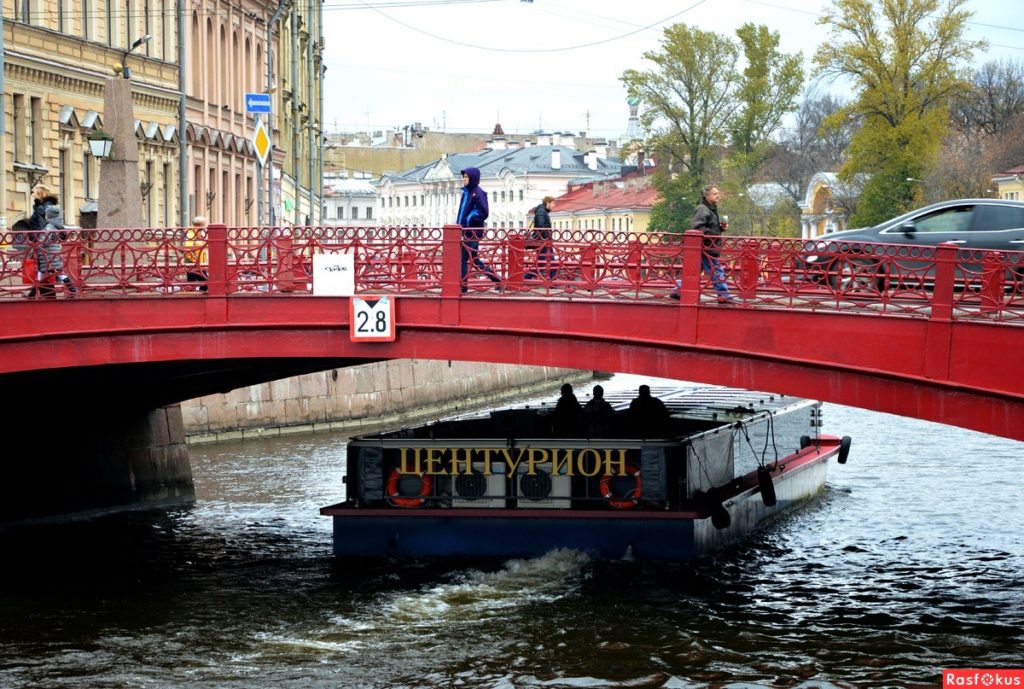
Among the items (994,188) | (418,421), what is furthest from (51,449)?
(994,188)

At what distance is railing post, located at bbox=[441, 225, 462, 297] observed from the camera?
712 inches

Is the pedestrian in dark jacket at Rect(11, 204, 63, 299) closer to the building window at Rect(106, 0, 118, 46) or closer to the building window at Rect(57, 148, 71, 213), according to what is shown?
the building window at Rect(57, 148, 71, 213)

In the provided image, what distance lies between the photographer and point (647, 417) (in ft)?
77.9

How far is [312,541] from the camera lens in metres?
24.9

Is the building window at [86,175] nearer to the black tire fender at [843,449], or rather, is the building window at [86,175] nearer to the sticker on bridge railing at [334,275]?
the black tire fender at [843,449]

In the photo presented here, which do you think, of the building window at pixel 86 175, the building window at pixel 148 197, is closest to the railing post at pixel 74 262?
the building window at pixel 86 175

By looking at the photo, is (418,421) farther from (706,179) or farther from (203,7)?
(706,179)

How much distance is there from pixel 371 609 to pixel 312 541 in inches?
199

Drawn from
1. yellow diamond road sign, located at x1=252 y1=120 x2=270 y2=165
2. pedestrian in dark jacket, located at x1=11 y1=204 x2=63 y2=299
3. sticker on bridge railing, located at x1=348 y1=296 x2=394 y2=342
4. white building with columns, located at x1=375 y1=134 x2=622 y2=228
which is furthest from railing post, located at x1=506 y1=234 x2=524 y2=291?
white building with columns, located at x1=375 y1=134 x2=622 y2=228

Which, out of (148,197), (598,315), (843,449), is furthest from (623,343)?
(148,197)

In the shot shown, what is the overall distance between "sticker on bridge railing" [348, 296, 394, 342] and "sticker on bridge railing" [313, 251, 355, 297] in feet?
0.62

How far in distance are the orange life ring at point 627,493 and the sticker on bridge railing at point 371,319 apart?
4.67 metres

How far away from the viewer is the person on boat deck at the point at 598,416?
75.4ft

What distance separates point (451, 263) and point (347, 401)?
76.1 ft
